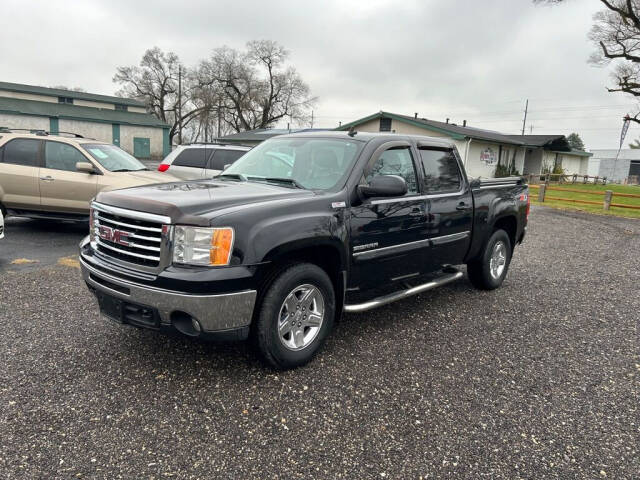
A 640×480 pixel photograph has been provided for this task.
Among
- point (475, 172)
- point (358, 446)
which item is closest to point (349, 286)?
point (358, 446)

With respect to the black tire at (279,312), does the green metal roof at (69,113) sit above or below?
above

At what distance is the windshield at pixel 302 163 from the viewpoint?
403cm

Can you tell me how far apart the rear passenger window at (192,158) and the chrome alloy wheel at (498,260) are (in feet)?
22.4

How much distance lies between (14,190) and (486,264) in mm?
7973

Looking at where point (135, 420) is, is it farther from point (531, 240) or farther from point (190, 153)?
point (531, 240)

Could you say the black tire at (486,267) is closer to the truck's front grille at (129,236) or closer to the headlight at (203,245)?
the headlight at (203,245)

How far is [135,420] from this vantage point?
2.88 meters

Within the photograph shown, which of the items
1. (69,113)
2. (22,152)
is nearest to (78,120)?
(69,113)

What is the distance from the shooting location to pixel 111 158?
28.5 feet

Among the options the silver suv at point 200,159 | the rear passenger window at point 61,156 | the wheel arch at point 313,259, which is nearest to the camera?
the wheel arch at point 313,259

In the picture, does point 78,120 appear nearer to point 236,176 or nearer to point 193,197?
point 236,176

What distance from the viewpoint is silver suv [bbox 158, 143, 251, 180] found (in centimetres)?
1037

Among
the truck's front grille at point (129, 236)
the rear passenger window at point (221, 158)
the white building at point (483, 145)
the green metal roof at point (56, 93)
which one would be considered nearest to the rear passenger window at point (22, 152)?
the rear passenger window at point (221, 158)

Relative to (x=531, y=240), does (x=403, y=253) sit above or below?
above
